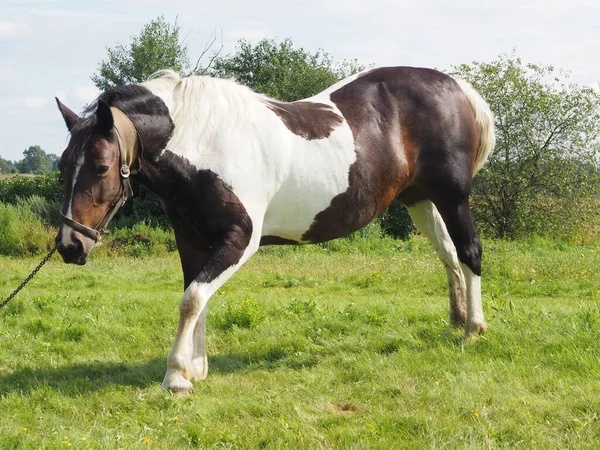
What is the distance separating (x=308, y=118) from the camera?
5387mm

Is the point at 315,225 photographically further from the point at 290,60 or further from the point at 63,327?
the point at 290,60

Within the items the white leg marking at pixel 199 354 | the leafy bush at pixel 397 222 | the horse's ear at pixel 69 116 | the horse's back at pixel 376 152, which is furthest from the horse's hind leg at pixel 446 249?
the leafy bush at pixel 397 222

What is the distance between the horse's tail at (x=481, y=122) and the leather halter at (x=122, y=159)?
3.33m

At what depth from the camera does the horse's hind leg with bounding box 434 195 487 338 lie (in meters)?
5.98

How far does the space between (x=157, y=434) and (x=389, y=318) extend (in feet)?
10.8

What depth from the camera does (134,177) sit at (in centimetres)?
492

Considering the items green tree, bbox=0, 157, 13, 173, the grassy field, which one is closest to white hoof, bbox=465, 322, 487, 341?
the grassy field

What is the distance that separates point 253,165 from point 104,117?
114cm

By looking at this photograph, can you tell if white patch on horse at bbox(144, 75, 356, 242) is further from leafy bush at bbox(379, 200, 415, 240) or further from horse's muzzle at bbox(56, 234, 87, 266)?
leafy bush at bbox(379, 200, 415, 240)

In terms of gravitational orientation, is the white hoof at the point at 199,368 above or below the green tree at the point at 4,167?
above

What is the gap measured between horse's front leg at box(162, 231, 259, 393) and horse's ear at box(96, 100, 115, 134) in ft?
3.72

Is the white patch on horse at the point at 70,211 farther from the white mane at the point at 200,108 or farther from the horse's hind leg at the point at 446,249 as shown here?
the horse's hind leg at the point at 446,249

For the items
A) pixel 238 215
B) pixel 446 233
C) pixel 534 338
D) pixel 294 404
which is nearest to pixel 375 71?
pixel 446 233

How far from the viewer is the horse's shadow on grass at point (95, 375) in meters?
5.22
